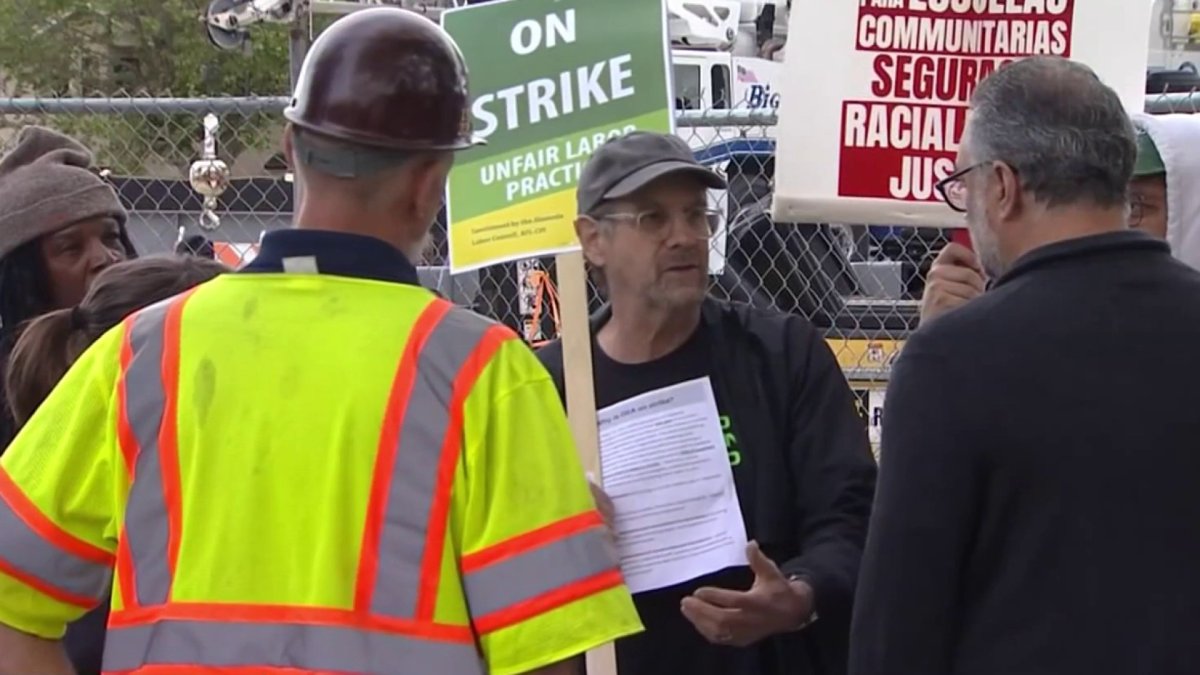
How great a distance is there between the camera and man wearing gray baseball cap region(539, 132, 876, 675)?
2910 mm

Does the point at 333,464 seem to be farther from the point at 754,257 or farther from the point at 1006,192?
the point at 754,257

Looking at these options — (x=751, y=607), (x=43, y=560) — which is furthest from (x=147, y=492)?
(x=751, y=607)

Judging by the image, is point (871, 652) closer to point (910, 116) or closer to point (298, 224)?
point (298, 224)

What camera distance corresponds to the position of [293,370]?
2.04 metres

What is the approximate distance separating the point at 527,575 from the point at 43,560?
65 cm

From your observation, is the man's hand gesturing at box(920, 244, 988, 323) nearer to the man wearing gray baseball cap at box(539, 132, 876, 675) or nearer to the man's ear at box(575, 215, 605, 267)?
the man wearing gray baseball cap at box(539, 132, 876, 675)

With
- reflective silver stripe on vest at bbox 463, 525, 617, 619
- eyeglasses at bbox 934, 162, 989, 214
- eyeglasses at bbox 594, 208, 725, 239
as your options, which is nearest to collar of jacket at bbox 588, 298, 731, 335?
eyeglasses at bbox 594, 208, 725, 239

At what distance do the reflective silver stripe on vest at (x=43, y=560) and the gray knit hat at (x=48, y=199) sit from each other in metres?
1.74

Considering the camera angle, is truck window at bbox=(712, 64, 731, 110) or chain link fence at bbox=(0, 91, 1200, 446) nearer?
chain link fence at bbox=(0, 91, 1200, 446)

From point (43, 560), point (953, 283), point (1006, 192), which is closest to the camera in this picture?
point (43, 560)

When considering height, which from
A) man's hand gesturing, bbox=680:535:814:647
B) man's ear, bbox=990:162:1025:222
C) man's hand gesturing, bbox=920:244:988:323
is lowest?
man's hand gesturing, bbox=680:535:814:647

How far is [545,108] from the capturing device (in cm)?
348

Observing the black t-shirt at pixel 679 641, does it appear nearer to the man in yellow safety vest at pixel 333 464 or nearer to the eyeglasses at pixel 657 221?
the eyeglasses at pixel 657 221

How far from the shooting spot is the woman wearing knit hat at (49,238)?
373cm
